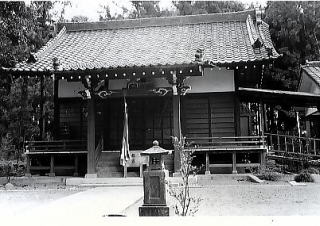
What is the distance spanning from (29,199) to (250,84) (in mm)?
11984

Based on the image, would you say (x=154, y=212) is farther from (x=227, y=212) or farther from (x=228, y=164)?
(x=228, y=164)

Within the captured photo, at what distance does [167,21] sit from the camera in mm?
20062

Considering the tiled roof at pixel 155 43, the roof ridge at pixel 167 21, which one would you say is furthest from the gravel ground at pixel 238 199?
the roof ridge at pixel 167 21

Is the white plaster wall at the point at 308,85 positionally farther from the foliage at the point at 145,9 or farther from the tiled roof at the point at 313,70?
the foliage at the point at 145,9

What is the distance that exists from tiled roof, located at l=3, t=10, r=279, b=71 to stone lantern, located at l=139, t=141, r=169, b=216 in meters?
6.13

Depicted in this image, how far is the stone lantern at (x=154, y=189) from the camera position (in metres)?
7.67

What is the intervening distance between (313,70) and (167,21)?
28.9 feet

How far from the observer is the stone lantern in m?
7.67

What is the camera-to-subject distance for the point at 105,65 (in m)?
14.5

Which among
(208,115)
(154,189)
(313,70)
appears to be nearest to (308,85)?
(313,70)

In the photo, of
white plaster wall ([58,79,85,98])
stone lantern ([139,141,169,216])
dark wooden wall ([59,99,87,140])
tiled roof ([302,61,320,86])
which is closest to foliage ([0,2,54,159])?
white plaster wall ([58,79,85,98])

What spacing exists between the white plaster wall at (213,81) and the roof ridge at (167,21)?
4.96 meters

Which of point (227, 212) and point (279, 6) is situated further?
point (279, 6)

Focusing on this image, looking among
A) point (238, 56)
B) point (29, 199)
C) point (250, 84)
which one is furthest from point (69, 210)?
point (250, 84)
